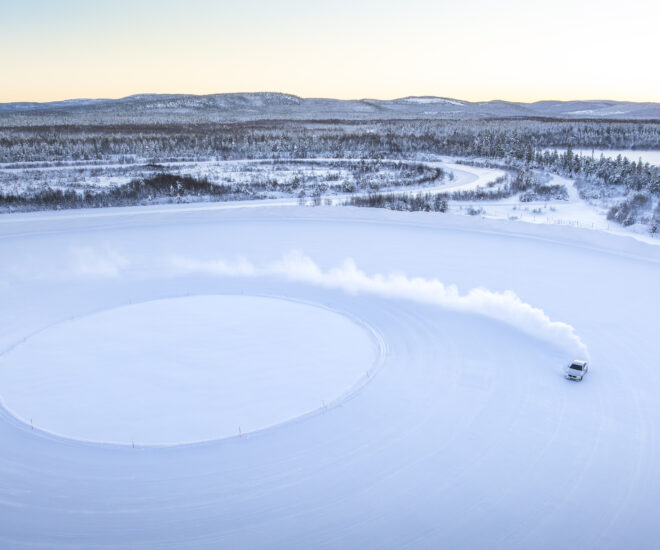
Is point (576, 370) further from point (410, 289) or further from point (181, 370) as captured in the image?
point (181, 370)

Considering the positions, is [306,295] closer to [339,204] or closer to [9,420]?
[9,420]

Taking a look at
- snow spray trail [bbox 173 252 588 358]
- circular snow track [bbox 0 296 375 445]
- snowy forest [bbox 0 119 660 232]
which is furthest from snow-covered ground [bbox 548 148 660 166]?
circular snow track [bbox 0 296 375 445]

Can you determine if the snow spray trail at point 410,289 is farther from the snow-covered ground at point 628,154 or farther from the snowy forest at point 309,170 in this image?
the snow-covered ground at point 628,154

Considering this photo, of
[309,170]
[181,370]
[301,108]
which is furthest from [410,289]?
[301,108]

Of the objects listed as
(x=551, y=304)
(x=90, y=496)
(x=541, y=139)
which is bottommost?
(x=90, y=496)

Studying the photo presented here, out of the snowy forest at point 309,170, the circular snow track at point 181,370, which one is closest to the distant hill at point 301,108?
the snowy forest at point 309,170

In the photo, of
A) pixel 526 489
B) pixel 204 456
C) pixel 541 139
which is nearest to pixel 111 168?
pixel 204 456

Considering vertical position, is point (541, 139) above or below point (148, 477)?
above
